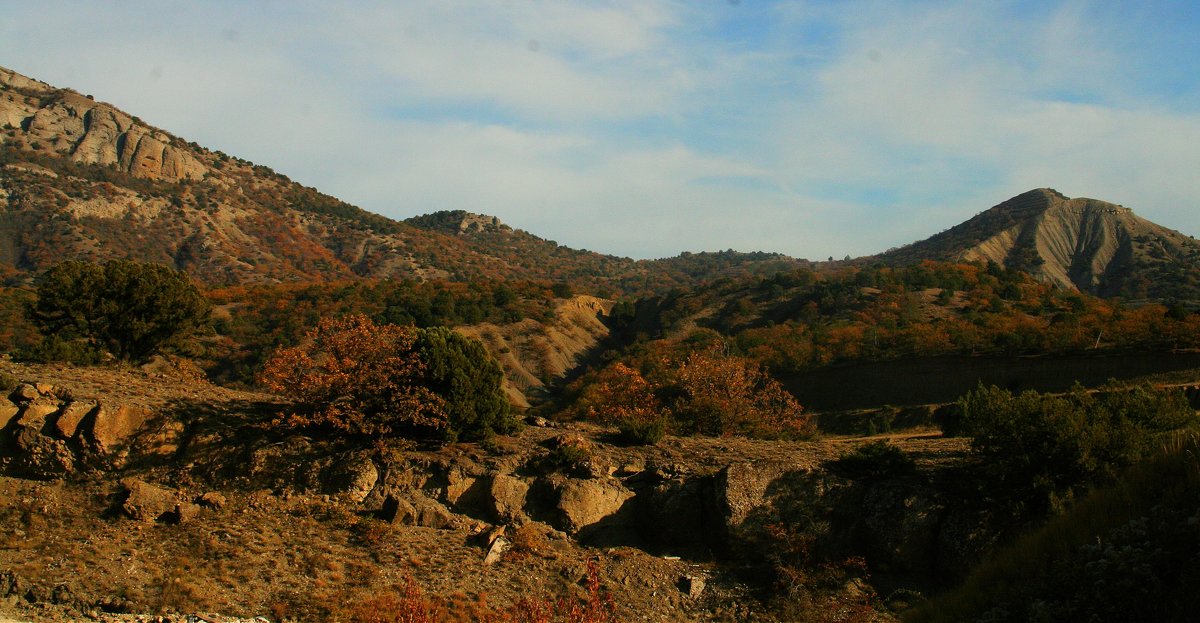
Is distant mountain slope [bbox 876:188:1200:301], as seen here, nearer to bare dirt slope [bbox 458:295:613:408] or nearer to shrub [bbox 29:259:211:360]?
bare dirt slope [bbox 458:295:613:408]

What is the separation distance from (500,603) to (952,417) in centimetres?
1735

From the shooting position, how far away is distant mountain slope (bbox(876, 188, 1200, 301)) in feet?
313

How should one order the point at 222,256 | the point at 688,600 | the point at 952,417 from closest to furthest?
the point at 688,600 < the point at 952,417 < the point at 222,256

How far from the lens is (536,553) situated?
14820 millimetres

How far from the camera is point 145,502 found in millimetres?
14594

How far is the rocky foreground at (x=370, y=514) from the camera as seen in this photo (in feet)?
41.5

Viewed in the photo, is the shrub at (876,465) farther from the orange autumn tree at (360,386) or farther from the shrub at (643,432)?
the orange autumn tree at (360,386)

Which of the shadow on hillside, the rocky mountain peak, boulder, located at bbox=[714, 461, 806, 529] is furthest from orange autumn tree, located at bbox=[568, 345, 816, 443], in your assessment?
the rocky mountain peak

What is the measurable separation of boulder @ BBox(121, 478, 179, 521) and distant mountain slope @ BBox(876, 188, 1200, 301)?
98419mm

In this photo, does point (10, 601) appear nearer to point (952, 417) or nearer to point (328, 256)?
point (952, 417)

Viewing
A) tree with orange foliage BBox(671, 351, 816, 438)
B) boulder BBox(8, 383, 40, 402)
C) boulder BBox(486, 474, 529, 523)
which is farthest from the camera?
tree with orange foliage BBox(671, 351, 816, 438)

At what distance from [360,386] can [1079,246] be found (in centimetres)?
12659

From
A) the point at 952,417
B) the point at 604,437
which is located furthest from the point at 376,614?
the point at 952,417

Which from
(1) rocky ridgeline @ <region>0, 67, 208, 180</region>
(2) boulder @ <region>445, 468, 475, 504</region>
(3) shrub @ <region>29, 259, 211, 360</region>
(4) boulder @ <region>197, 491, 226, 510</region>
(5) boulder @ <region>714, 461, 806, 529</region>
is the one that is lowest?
(4) boulder @ <region>197, 491, 226, 510</region>
